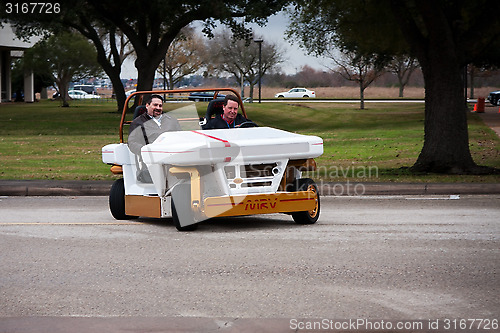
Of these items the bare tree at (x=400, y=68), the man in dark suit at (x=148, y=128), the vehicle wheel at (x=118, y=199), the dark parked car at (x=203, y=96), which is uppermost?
the bare tree at (x=400, y=68)

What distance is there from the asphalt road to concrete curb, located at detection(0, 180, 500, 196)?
125 inches

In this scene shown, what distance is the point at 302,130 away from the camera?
39.6 metres

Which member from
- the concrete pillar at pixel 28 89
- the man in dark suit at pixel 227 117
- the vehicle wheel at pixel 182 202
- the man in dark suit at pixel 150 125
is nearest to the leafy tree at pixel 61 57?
the concrete pillar at pixel 28 89

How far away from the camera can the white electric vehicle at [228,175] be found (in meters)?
9.91

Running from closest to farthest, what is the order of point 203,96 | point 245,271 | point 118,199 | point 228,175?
point 245,271
point 228,175
point 118,199
point 203,96

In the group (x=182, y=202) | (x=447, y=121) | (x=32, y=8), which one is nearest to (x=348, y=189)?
(x=447, y=121)

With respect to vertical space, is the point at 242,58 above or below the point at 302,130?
above

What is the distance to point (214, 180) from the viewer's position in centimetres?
1006

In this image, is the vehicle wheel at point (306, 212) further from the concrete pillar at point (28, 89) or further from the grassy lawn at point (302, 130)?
the concrete pillar at point (28, 89)

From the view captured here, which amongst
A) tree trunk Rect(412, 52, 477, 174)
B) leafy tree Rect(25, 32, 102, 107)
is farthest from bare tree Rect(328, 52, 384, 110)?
tree trunk Rect(412, 52, 477, 174)

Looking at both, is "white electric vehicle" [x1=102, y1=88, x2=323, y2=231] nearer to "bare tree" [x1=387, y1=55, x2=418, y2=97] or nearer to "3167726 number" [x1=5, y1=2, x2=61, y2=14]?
"3167726 number" [x1=5, y1=2, x2=61, y2=14]

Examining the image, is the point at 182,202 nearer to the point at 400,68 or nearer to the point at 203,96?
the point at 203,96

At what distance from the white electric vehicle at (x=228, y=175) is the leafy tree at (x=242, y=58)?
272 feet

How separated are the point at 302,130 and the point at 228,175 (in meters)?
29.7
